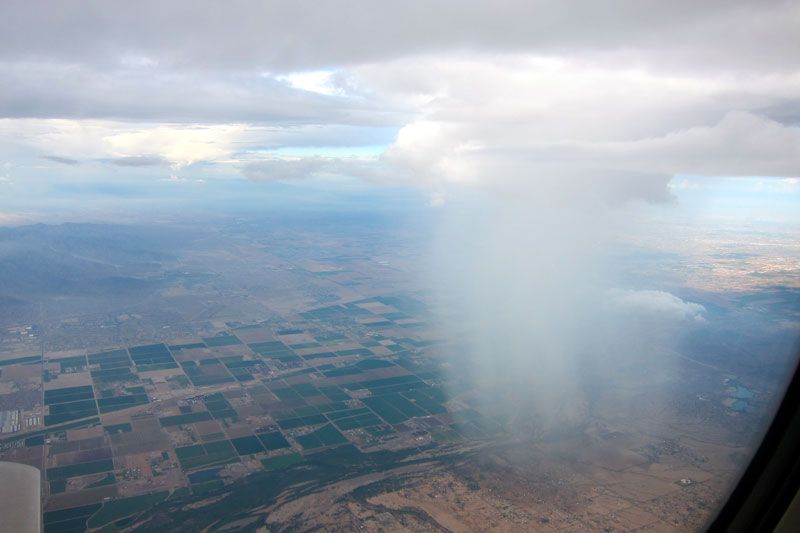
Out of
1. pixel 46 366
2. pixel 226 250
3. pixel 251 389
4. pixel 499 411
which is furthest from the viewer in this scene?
pixel 226 250

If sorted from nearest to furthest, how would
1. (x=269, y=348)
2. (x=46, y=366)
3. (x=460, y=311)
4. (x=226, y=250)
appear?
(x=46, y=366) → (x=269, y=348) → (x=460, y=311) → (x=226, y=250)

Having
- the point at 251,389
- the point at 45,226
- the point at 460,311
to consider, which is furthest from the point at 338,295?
the point at 45,226

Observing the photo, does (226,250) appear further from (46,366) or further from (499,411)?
(499,411)

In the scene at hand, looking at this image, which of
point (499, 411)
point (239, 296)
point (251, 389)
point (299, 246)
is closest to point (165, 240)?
point (299, 246)

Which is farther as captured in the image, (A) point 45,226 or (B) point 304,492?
(A) point 45,226

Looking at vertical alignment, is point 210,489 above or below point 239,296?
above

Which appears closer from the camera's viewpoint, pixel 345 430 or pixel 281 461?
pixel 281 461

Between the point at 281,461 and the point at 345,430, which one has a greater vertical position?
the point at 281,461

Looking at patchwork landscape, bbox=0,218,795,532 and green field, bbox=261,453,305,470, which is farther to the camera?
green field, bbox=261,453,305,470

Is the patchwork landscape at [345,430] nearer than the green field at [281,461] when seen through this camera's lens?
Yes
